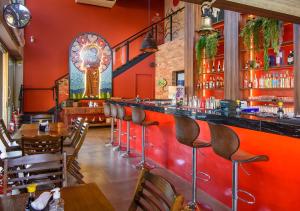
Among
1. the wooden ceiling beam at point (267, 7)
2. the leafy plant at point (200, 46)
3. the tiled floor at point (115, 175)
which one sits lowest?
the tiled floor at point (115, 175)

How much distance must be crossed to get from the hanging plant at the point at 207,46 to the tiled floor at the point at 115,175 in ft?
10.2

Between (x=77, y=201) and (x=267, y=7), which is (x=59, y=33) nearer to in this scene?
(x=267, y=7)

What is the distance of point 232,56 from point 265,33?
1327 mm

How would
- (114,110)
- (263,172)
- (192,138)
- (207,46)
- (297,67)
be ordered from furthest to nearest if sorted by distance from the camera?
(207,46) < (114,110) < (297,67) < (192,138) < (263,172)

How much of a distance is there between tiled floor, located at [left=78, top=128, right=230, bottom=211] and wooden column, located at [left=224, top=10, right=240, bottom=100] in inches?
102

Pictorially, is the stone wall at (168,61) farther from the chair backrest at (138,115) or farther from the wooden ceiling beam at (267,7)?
the wooden ceiling beam at (267,7)

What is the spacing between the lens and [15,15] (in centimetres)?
511

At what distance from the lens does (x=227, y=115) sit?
125 inches

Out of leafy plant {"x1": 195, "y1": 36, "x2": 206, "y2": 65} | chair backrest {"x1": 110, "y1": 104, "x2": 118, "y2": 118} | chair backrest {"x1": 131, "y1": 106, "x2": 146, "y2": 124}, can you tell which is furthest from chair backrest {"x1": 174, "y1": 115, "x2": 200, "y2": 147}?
leafy plant {"x1": 195, "y1": 36, "x2": 206, "y2": 65}

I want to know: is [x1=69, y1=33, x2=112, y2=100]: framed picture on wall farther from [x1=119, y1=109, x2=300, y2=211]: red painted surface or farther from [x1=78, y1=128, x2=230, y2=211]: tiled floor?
[x1=119, y1=109, x2=300, y2=211]: red painted surface

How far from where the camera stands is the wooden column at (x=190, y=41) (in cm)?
759

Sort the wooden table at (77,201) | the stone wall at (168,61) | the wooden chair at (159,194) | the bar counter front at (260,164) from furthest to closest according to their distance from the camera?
the stone wall at (168,61), the bar counter front at (260,164), the wooden table at (77,201), the wooden chair at (159,194)

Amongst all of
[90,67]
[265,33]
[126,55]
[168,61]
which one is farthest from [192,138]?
[126,55]

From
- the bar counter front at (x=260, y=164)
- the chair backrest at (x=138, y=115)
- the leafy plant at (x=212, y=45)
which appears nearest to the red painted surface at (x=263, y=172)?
the bar counter front at (x=260, y=164)
